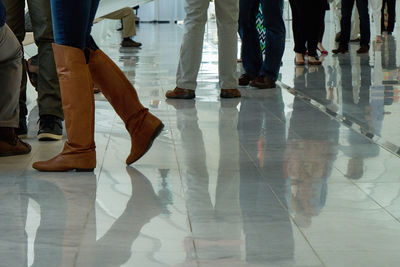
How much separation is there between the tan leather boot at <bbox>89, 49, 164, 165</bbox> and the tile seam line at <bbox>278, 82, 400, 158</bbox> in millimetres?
1003

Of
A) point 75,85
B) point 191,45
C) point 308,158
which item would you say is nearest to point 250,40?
point 191,45

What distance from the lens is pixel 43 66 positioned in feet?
12.8

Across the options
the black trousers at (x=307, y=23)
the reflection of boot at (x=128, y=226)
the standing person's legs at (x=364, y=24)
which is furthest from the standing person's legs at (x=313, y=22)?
the reflection of boot at (x=128, y=226)

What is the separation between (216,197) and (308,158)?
737mm

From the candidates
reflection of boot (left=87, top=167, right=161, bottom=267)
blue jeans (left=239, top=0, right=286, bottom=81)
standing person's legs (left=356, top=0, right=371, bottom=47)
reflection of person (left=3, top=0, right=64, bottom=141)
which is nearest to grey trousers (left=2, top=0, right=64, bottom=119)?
reflection of person (left=3, top=0, right=64, bottom=141)

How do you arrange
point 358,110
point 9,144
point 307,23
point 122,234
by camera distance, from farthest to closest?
1. point 307,23
2. point 358,110
3. point 9,144
4. point 122,234

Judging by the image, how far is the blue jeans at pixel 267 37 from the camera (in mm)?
5836

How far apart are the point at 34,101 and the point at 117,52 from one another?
4758mm

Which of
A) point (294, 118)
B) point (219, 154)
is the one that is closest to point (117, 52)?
point (294, 118)

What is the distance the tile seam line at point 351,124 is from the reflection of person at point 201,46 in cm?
47

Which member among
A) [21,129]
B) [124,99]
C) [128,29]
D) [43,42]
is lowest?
[128,29]

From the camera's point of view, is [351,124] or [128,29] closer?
[351,124]

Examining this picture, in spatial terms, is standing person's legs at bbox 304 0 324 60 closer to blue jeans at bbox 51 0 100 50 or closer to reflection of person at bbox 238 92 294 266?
reflection of person at bbox 238 92 294 266

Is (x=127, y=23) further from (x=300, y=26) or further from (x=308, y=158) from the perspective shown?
(x=308, y=158)
